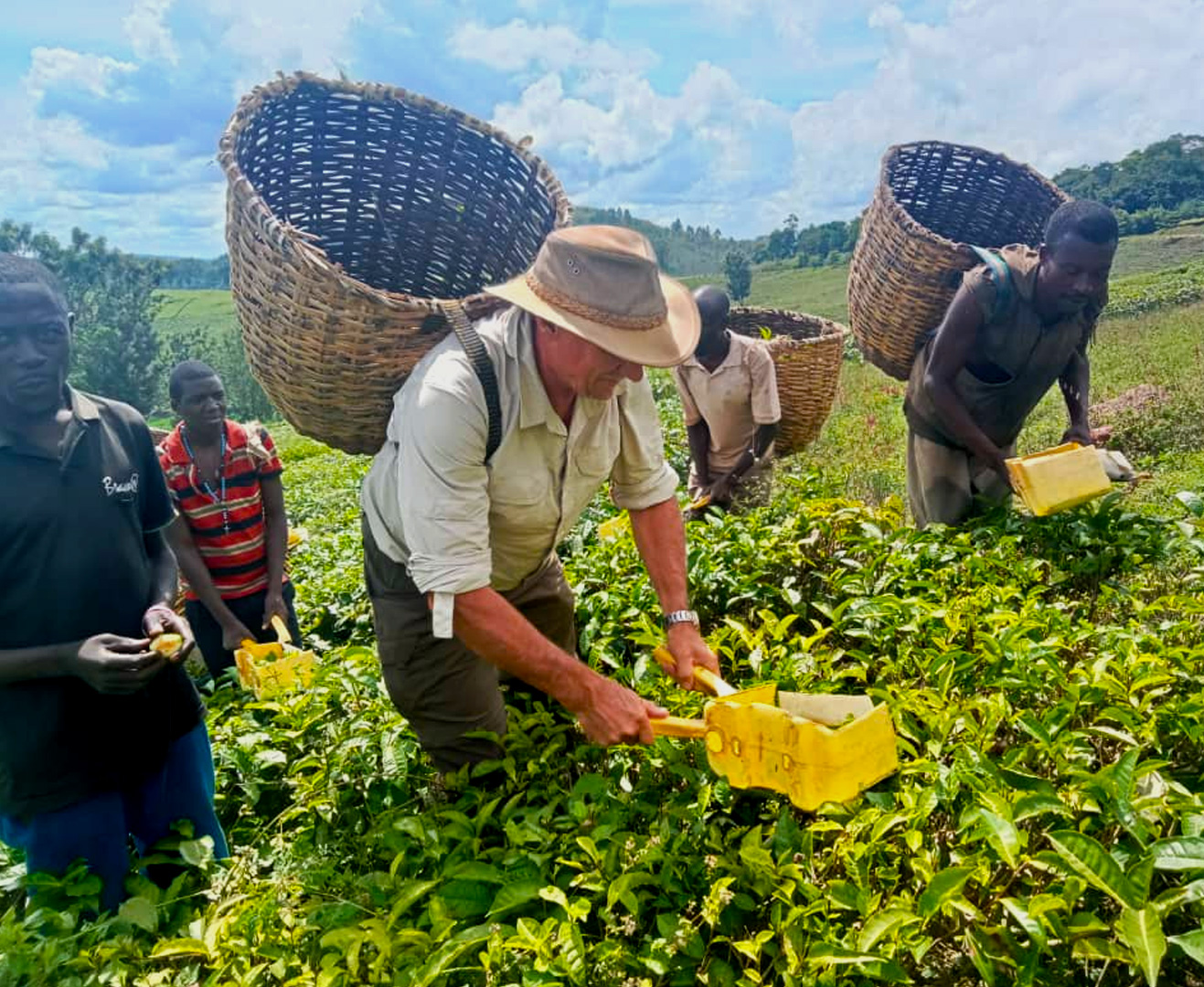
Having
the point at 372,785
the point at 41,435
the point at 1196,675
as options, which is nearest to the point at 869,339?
the point at 1196,675

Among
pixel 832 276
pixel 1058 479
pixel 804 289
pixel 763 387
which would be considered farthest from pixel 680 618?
pixel 832 276

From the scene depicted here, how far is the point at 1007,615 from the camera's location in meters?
2.22

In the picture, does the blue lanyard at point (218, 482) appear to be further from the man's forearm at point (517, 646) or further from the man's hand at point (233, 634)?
the man's forearm at point (517, 646)

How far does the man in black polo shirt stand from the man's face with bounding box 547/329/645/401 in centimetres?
128

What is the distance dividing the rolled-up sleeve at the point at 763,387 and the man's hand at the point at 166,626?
3226 mm

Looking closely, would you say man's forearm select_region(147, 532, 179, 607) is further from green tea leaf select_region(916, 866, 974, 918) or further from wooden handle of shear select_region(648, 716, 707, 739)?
green tea leaf select_region(916, 866, 974, 918)

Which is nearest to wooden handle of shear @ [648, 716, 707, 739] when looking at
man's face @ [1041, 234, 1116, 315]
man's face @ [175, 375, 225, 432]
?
man's face @ [1041, 234, 1116, 315]

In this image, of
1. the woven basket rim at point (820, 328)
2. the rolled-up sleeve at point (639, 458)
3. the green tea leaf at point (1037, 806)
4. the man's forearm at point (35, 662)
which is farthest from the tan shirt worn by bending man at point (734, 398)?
the green tea leaf at point (1037, 806)

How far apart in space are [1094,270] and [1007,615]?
1.68 m

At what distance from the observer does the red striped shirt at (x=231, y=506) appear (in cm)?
376

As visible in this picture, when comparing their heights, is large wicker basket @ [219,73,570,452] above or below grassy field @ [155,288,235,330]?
above

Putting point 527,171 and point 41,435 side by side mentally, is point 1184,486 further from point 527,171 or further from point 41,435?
point 41,435

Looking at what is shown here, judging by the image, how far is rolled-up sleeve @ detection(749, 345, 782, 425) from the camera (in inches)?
184

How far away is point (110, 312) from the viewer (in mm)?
39469
